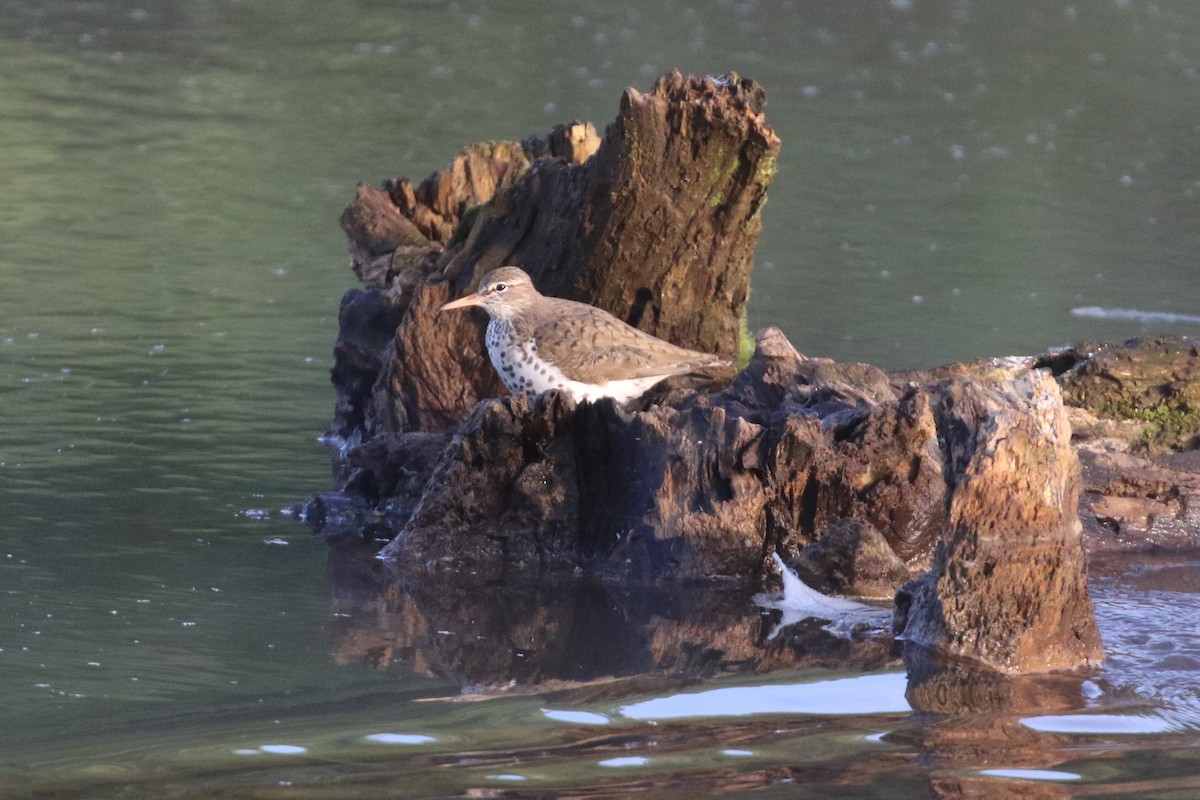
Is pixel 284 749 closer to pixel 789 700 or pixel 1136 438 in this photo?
pixel 789 700

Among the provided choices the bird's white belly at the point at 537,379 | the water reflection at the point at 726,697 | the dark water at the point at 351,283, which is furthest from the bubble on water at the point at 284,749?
the bird's white belly at the point at 537,379

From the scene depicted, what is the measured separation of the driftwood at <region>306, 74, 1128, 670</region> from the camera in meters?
4.95

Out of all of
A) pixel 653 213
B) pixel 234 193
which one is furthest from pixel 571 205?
pixel 234 193

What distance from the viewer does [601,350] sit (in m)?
6.98

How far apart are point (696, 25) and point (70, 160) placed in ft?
36.9

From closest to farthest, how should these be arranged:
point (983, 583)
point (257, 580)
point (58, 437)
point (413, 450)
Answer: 1. point (983, 583)
2. point (257, 580)
3. point (413, 450)
4. point (58, 437)

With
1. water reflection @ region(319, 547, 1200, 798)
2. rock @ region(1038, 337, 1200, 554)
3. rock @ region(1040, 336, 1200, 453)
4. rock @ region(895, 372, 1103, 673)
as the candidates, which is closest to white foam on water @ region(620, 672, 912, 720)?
water reflection @ region(319, 547, 1200, 798)

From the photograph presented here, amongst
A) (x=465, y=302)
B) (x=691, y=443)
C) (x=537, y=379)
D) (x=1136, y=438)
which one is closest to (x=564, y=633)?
(x=691, y=443)

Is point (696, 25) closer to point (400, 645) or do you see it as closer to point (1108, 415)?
point (1108, 415)

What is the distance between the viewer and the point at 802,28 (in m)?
25.0

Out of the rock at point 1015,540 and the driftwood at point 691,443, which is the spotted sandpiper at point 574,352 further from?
the rock at point 1015,540

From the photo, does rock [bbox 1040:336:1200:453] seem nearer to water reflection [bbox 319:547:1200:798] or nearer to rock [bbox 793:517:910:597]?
water reflection [bbox 319:547:1200:798]

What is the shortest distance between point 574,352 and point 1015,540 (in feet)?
8.08

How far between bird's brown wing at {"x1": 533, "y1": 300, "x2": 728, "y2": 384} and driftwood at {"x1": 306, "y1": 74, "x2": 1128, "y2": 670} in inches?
9.8
